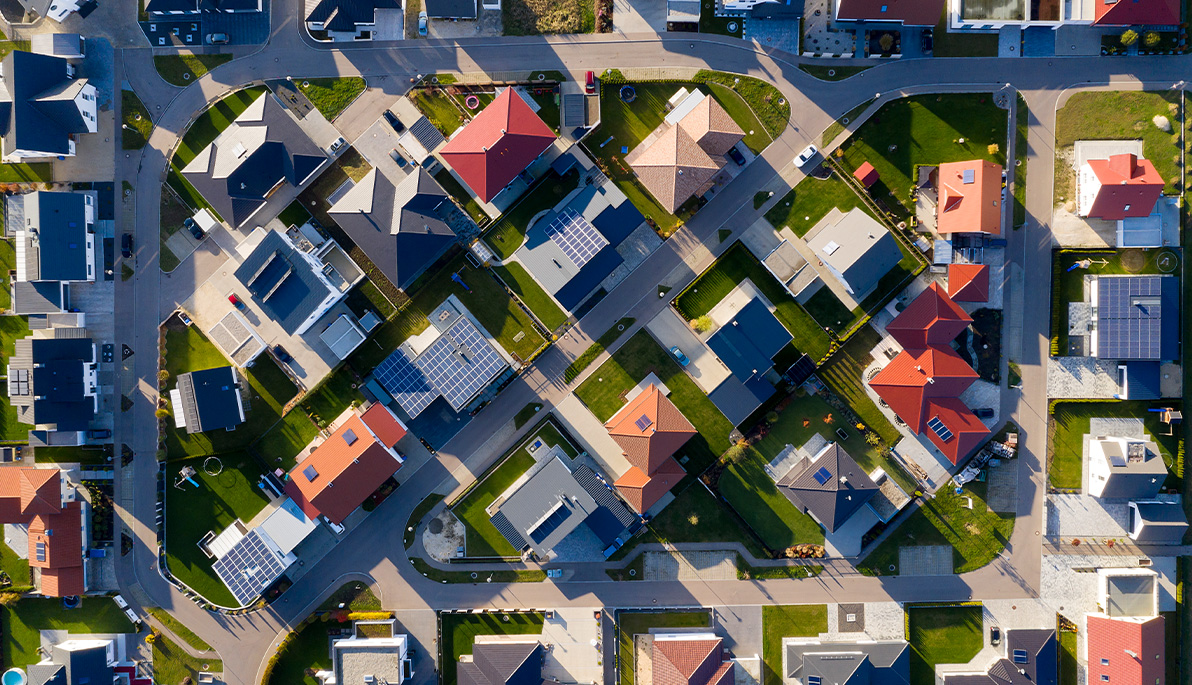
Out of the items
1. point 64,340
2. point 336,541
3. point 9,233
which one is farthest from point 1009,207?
point 9,233

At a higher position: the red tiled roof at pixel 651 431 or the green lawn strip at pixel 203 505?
the red tiled roof at pixel 651 431

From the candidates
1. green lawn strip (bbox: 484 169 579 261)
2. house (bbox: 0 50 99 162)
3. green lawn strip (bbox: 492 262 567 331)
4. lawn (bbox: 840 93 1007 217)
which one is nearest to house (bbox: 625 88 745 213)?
green lawn strip (bbox: 484 169 579 261)

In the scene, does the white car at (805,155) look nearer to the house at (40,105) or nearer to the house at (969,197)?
the house at (969,197)

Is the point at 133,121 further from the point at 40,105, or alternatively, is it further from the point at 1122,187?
the point at 1122,187

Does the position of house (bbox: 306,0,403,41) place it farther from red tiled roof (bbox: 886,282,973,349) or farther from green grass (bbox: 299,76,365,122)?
red tiled roof (bbox: 886,282,973,349)

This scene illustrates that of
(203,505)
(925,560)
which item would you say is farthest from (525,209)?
(925,560)

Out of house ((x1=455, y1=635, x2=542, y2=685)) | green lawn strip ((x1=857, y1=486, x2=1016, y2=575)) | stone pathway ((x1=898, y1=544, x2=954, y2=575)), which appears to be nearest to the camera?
house ((x1=455, y1=635, x2=542, y2=685))

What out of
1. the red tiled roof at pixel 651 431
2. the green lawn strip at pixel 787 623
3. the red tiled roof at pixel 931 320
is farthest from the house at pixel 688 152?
the green lawn strip at pixel 787 623
